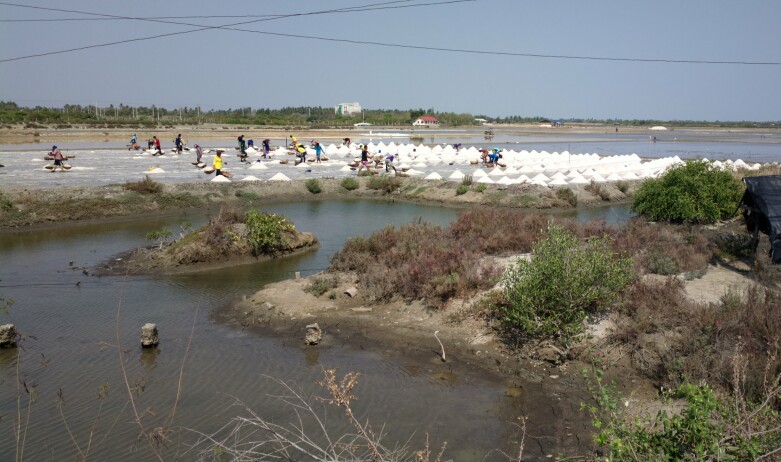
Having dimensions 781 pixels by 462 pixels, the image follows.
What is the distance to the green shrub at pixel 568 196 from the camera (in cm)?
2767

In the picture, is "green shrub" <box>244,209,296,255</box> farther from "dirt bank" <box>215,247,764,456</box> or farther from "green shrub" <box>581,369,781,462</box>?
"green shrub" <box>581,369,781,462</box>

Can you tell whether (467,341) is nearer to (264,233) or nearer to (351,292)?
(351,292)

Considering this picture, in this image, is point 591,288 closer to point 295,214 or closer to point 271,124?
point 295,214

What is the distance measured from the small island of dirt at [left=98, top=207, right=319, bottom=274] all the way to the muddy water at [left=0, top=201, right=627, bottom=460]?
96 centimetres

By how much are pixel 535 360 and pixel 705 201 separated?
1101 centimetres

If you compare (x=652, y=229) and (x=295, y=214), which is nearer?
(x=652, y=229)

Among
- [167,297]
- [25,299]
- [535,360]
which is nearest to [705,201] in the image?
[535,360]

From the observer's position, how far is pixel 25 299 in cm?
1333

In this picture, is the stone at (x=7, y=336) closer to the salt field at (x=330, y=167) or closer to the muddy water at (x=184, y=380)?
the muddy water at (x=184, y=380)

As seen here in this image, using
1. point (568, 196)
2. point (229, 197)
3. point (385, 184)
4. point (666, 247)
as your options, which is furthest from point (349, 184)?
point (666, 247)

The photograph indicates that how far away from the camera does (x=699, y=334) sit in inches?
365

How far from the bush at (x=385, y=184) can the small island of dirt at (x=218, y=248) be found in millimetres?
13828

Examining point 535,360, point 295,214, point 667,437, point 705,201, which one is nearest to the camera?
point 667,437

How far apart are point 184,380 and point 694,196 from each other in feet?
52.0
